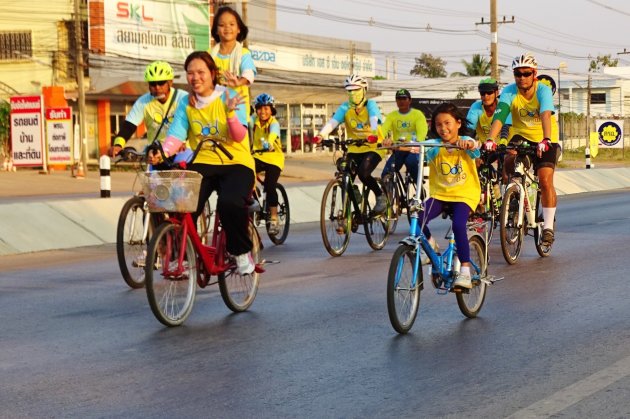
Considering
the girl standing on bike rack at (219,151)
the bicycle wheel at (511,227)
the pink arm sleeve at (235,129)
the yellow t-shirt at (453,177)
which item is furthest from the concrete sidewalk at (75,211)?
the yellow t-shirt at (453,177)

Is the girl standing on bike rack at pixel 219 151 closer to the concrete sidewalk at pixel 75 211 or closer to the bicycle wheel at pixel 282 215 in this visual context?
the concrete sidewalk at pixel 75 211

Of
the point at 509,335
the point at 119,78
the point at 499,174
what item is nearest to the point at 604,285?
the point at 509,335

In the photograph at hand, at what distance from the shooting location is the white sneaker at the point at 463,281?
846cm

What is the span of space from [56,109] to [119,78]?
16.1 m

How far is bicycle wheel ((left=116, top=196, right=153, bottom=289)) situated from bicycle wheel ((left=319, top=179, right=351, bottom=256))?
3512 mm

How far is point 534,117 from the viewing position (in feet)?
42.4

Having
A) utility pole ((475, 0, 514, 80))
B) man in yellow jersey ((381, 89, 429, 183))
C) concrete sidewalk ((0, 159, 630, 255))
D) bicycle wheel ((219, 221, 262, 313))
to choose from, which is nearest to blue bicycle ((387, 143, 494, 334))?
bicycle wheel ((219, 221, 262, 313))

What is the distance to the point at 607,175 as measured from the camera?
36.2 meters

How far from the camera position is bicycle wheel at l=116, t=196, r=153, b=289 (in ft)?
34.4

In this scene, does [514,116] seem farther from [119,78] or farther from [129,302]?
[119,78]

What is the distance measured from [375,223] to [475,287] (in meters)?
5.55

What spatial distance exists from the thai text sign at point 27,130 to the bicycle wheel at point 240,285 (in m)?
25.9

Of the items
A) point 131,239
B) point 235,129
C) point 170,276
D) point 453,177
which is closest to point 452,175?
point 453,177

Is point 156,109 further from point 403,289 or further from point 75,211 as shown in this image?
point 75,211
